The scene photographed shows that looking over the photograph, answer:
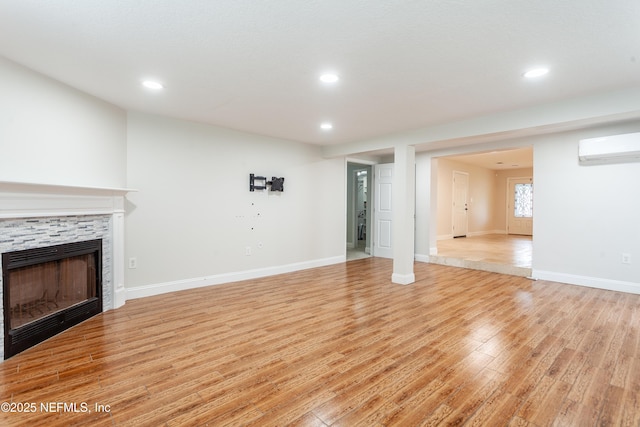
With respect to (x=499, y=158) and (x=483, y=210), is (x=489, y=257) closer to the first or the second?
(x=499, y=158)

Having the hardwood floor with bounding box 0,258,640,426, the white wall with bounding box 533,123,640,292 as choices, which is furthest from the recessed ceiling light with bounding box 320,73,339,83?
the white wall with bounding box 533,123,640,292

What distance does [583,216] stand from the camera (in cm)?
456

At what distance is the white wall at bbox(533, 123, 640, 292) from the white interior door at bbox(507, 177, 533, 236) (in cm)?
664

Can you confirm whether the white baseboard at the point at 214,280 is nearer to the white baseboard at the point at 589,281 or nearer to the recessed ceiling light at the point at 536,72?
the white baseboard at the point at 589,281

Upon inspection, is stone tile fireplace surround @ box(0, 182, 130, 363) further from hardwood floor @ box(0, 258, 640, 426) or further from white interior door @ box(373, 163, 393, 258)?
white interior door @ box(373, 163, 393, 258)

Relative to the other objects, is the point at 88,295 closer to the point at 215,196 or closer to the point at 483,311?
the point at 215,196

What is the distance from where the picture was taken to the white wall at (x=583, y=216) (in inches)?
165

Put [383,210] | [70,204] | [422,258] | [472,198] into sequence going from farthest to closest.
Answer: [472,198] < [383,210] < [422,258] < [70,204]

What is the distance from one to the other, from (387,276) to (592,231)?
3011mm

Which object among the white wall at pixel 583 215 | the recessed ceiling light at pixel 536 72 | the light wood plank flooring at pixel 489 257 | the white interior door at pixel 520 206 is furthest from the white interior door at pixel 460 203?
the recessed ceiling light at pixel 536 72

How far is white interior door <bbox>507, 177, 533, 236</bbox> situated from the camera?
35.0 feet

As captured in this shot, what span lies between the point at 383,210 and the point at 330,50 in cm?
498

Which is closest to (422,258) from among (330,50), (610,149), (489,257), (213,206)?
(489,257)

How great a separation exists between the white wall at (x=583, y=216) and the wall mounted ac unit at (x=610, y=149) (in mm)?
98
